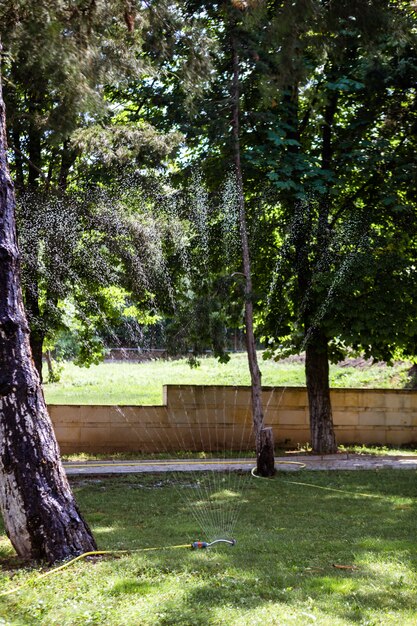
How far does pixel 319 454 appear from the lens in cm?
1546

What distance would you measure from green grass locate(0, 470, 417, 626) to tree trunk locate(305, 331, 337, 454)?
5.61 m

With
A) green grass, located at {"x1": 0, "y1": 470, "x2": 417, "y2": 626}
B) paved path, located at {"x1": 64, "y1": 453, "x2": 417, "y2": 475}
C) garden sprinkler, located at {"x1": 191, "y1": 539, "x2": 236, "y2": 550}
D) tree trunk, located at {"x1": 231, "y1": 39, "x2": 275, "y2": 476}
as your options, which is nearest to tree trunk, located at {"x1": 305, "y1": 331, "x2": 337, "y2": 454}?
paved path, located at {"x1": 64, "y1": 453, "x2": 417, "y2": 475}

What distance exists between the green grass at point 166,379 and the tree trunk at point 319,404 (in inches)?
280

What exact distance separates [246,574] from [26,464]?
1.94 meters

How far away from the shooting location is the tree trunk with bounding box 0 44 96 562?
243 inches

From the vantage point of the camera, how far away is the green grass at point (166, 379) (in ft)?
78.6

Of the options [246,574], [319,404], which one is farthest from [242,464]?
[246,574]

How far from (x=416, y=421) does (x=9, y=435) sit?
13.1m

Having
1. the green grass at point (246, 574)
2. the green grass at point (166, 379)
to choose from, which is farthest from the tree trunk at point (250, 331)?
the green grass at point (166, 379)

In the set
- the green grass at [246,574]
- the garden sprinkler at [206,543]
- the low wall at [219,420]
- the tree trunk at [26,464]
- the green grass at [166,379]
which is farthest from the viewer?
the green grass at [166,379]

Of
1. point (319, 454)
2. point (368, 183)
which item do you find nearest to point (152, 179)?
point (368, 183)

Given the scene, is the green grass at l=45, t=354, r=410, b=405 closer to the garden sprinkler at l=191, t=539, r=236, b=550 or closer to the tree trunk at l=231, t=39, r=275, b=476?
the tree trunk at l=231, t=39, r=275, b=476

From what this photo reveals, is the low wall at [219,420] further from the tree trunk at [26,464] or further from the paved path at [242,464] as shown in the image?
the tree trunk at [26,464]

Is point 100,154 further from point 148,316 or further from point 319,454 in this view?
point 319,454
